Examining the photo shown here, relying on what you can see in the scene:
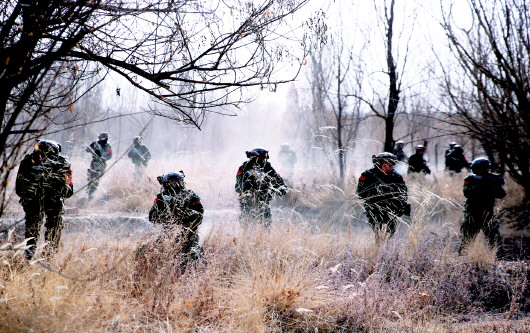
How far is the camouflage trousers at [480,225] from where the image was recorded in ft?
18.6

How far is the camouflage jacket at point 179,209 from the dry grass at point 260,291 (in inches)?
13.5

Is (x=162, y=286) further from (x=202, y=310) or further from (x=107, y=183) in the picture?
(x=107, y=183)

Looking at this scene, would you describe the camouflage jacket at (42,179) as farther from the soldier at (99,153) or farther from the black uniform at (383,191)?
the soldier at (99,153)

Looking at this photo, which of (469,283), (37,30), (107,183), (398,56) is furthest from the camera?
(107,183)

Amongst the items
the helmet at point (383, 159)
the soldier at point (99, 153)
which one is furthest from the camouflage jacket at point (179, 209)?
the soldier at point (99, 153)

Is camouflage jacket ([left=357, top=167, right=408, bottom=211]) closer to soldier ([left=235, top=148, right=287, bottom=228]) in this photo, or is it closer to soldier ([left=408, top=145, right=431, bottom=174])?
soldier ([left=235, top=148, right=287, bottom=228])

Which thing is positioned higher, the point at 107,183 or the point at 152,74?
the point at 152,74

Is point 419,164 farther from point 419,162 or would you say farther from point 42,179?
point 42,179

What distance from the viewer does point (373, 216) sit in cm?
565

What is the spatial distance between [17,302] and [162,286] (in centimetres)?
98

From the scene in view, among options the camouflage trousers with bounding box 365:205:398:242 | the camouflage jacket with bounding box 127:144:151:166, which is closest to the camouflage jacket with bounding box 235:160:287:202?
the camouflage trousers with bounding box 365:205:398:242

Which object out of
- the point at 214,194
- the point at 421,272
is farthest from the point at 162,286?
the point at 214,194

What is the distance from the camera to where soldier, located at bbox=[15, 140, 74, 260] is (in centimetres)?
420

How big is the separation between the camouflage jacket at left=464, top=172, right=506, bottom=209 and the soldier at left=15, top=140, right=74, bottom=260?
5.10 m
